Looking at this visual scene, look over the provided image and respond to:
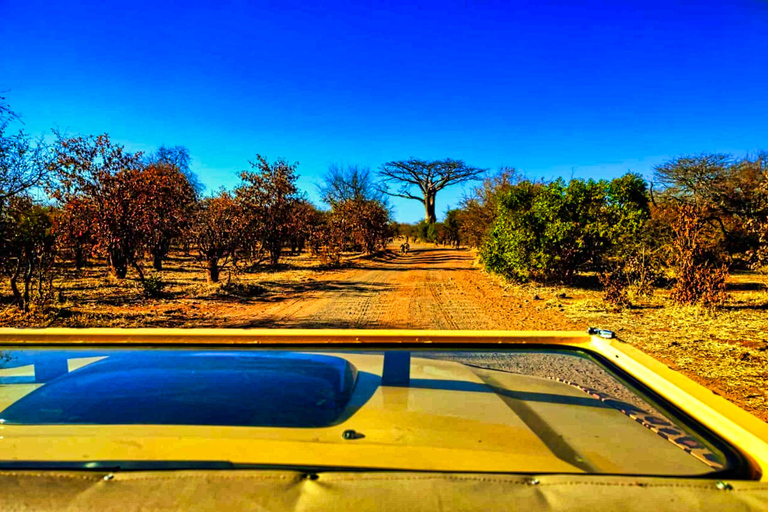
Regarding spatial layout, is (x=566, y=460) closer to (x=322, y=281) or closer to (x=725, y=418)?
(x=725, y=418)

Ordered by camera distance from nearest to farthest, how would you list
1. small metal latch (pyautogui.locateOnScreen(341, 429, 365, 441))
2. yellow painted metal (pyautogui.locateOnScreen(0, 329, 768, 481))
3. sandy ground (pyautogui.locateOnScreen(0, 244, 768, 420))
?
yellow painted metal (pyautogui.locateOnScreen(0, 329, 768, 481)) → small metal latch (pyautogui.locateOnScreen(341, 429, 365, 441)) → sandy ground (pyautogui.locateOnScreen(0, 244, 768, 420))

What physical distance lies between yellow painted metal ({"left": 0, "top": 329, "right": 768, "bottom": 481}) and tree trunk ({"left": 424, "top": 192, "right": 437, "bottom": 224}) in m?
60.6

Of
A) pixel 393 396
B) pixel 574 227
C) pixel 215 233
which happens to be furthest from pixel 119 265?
pixel 393 396

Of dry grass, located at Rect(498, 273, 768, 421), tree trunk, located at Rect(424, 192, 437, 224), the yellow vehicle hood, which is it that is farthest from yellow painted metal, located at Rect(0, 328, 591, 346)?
tree trunk, located at Rect(424, 192, 437, 224)

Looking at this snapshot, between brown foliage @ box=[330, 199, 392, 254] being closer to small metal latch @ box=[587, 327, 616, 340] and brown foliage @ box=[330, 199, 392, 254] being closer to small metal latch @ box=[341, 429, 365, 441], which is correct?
small metal latch @ box=[587, 327, 616, 340]

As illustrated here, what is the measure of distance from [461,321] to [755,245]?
1091cm

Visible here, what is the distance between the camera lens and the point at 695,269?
30.1 ft

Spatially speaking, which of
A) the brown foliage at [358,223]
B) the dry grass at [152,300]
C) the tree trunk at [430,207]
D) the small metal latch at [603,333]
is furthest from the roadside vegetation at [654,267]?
the tree trunk at [430,207]

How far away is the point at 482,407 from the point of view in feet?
5.23

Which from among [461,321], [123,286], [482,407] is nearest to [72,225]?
[123,286]

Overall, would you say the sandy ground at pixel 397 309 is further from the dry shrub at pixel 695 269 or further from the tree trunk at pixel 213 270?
the dry shrub at pixel 695 269

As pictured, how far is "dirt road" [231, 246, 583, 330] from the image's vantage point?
337 inches

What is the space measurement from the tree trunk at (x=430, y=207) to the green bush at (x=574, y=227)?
48.0 meters

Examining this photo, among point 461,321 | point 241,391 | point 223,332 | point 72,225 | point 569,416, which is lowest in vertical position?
point 461,321
